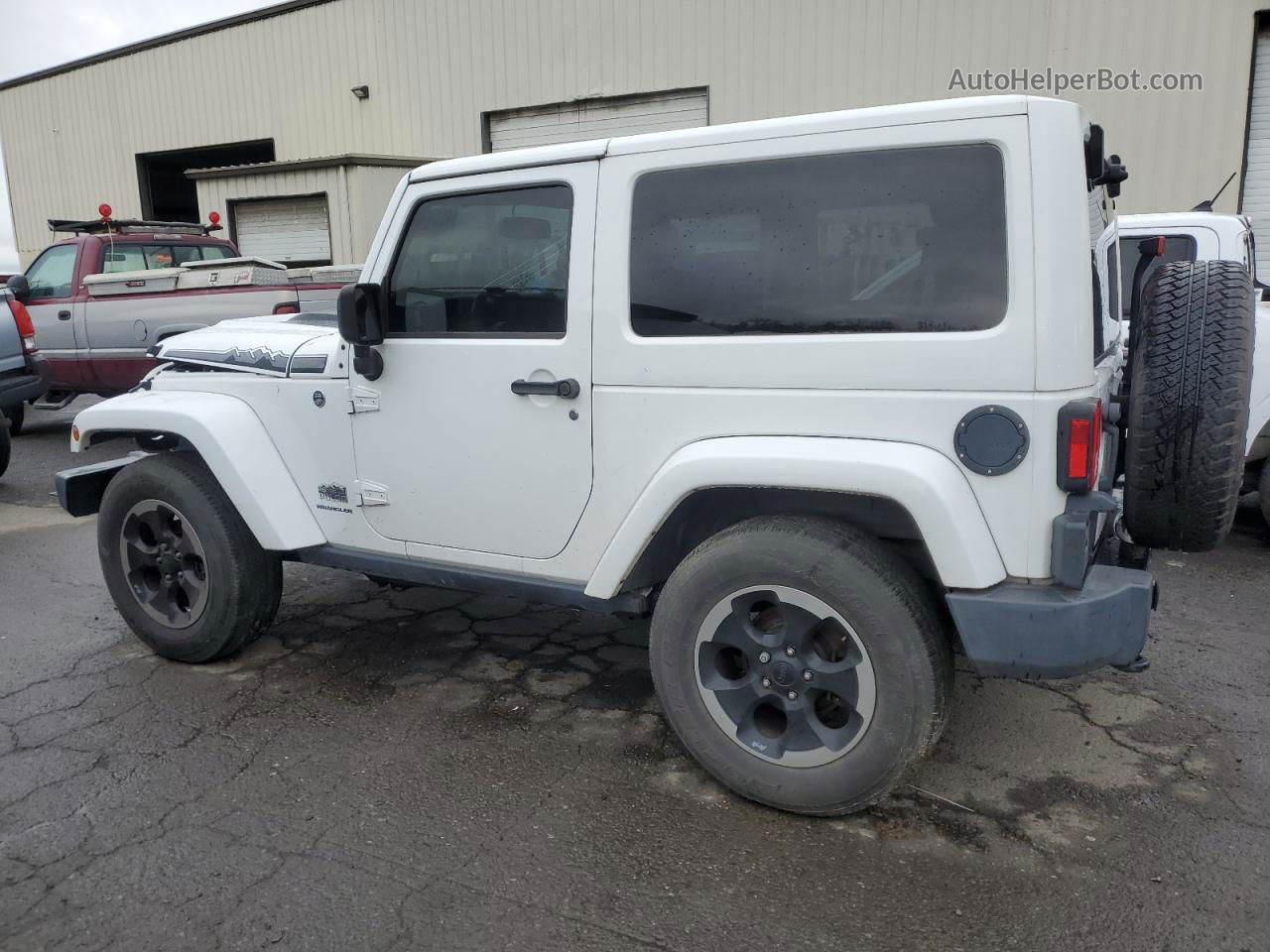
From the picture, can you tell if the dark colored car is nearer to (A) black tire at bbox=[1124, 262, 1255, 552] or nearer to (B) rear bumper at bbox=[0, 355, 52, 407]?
(B) rear bumper at bbox=[0, 355, 52, 407]

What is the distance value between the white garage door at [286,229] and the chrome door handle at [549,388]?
414 inches

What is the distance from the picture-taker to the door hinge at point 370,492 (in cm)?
362

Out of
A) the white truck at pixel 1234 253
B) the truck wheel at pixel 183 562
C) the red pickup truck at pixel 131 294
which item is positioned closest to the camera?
the truck wheel at pixel 183 562

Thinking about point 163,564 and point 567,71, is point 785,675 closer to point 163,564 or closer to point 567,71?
point 163,564

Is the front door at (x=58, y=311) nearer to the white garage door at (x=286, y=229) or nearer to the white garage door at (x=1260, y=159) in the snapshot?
the white garage door at (x=286, y=229)

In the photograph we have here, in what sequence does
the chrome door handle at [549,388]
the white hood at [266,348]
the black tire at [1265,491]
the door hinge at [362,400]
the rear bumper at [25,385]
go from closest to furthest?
the chrome door handle at [549,388] < the door hinge at [362,400] < the white hood at [266,348] < the black tire at [1265,491] < the rear bumper at [25,385]

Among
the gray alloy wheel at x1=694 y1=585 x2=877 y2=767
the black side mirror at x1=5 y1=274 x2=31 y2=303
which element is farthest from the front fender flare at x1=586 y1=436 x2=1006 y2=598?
the black side mirror at x1=5 y1=274 x2=31 y2=303

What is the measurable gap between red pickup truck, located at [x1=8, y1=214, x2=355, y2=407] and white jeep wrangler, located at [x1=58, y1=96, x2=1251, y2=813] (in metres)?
5.02

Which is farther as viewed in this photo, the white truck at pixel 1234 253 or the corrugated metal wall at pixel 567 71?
the corrugated metal wall at pixel 567 71

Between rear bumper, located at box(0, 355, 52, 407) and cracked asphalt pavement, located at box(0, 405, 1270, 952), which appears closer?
cracked asphalt pavement, located at box(0, 405, 1270, 952)

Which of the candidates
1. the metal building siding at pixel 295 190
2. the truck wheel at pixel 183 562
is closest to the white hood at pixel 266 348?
the truck wheel at pixel 183 562

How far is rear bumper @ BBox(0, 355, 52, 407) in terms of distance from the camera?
8.10 metres

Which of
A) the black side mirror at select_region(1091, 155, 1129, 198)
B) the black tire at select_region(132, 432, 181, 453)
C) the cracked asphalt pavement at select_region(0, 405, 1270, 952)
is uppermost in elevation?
the black side mirror at select_region(1091, 155, 1129, 198)

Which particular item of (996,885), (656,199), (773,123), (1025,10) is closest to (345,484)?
(656,199)
